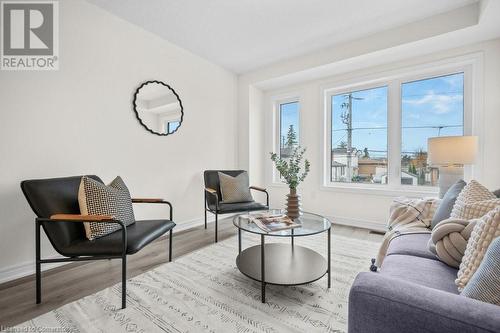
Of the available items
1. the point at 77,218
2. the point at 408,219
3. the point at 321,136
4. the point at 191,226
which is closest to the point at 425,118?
the point at 321,136

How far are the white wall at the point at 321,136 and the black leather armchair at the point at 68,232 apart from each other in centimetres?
Result: 267

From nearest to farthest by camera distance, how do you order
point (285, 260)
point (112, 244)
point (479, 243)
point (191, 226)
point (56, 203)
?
1. point (479, 243)
2. point (112, 244)
3. point (56, 203)
4. point (285, 260)
5. point (191, 226)

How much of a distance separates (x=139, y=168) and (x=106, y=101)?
2.64 ft

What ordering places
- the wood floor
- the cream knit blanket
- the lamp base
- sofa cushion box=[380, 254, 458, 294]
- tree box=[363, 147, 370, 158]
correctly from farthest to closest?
tree box=[363, 147, 370, 158] < the lamp base < the cream knit blanket < the wood floor < sofa cushion box=[380, 254, 458, 294]

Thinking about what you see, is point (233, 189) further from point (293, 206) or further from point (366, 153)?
point (366, 153)

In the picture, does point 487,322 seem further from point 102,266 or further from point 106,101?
point 106,101

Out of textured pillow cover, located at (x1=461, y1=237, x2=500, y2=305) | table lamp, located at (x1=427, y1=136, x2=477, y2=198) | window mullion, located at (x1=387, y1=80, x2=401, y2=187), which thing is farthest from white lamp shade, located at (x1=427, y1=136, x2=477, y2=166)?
textured pillow cover, located at (x1=461, y1=237, x2=500, y2=305)

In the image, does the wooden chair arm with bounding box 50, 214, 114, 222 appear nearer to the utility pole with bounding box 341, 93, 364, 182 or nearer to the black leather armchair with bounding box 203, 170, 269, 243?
the black leather armchair with bounding box 203, 170, 269, 243

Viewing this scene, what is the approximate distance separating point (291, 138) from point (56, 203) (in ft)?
10.8

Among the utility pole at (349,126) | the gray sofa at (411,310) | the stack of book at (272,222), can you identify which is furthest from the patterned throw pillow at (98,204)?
the utility pole at (349,126)

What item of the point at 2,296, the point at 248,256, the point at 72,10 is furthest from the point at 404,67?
the point at 2,296

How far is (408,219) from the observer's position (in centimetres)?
196

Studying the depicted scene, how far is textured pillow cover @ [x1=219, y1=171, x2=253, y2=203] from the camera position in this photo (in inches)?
125

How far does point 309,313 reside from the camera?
4.99 feet
